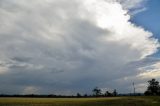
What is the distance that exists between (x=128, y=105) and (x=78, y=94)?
108 metres

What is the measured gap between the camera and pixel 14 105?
89500 mm

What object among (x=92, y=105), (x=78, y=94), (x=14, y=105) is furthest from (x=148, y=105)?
(x=78, y=94)

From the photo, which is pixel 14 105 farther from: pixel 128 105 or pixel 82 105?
pixel 128 105

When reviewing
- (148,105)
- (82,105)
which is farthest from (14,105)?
(148,105)

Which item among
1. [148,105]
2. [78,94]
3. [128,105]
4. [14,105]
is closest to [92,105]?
[128,105]

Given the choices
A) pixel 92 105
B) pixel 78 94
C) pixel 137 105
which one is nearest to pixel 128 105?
pixel 137 105

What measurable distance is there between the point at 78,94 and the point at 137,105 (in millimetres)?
107984

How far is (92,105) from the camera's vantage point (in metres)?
94.1

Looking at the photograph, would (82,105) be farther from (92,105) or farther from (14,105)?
(14,105)

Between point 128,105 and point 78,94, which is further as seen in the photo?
point 78,94

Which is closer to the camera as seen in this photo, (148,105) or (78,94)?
(148,105)

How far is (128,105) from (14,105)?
34.2m

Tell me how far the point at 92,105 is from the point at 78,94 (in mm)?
102738

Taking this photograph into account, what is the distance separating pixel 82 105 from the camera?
93000 mm
